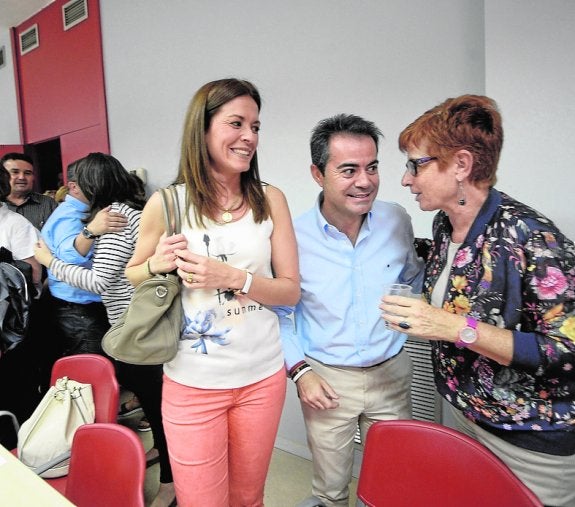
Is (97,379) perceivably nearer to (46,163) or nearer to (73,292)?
(73,292)

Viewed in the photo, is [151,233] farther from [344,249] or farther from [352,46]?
[352,46]

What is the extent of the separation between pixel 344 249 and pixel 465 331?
0.59m

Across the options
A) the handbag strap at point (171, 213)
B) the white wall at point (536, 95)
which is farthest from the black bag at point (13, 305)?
the white wall at point (536, 95)

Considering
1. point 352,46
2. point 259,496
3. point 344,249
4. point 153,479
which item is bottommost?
point 153,479

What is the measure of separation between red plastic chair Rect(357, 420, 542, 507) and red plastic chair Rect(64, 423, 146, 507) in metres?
0.63

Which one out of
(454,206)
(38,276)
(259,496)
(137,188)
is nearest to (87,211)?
(137,188)

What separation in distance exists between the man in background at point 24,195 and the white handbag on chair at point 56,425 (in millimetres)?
2391

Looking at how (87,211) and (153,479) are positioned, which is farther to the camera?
(153,479)

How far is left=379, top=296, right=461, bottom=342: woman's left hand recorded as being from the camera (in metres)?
1.08

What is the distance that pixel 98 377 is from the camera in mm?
1817

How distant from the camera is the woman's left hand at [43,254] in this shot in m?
2.24

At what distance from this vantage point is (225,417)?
1.28 metres

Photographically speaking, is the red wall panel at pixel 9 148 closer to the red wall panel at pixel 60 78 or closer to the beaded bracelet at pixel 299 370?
the red wall panel at pixel 60 78

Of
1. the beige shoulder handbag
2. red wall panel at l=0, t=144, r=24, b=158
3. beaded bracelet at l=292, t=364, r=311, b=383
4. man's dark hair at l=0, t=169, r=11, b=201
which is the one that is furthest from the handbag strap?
red wall panel at l=0, t=144, r=24, b=158
